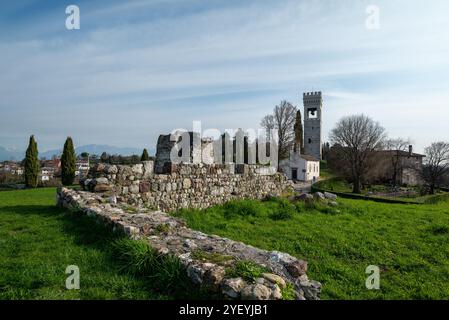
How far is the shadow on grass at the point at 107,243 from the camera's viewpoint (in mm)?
3686

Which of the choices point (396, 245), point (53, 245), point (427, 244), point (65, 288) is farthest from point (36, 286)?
point (427, 244)

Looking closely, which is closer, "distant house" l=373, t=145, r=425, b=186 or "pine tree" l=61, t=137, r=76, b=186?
"pine tree" l=61, t=137, r=76, b=186

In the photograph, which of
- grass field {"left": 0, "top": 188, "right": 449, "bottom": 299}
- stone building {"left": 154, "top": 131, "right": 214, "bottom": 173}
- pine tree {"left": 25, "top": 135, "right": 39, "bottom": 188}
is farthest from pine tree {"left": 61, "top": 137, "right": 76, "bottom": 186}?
grass field {"left": 0, "top": 188, "right": 449, "bottom": 299}

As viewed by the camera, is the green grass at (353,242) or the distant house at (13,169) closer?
the green grass at (353,242)

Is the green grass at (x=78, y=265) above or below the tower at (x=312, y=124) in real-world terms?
below

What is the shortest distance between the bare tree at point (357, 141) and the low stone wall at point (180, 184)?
107 feet

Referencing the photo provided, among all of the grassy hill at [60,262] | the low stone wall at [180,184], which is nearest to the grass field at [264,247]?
the grassy hill at [60,262]

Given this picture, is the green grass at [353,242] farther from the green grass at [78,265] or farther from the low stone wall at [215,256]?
the green grass at [78,265]

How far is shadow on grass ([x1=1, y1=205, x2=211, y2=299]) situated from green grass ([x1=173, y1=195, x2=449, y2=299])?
2365 mm

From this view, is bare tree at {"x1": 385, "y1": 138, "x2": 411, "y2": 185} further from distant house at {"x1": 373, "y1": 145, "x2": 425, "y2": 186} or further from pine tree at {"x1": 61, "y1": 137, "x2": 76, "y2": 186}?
pine tree at {"x1": 61, "y1": 137, "x2": 76, "y2": 186}

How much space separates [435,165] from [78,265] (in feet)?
196

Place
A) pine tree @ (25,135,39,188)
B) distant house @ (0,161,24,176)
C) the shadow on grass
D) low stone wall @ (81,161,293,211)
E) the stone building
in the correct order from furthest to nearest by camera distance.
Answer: distant house @ (0,161,24,176) < pine tree @ (25,135,39,188) < the stone building < low stone wall @ (81,161,293,211) < the shadow on grass

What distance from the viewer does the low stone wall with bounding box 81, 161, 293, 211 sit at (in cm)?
909

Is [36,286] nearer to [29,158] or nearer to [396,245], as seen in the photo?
[396,245]
